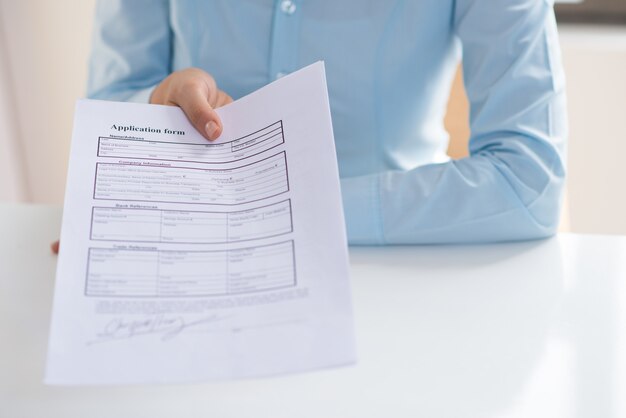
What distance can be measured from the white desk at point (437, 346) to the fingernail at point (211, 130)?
179 mm

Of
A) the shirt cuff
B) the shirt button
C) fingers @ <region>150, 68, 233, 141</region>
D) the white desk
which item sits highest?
the shirt button

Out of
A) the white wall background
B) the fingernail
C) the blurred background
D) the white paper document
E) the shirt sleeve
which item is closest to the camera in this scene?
the white paper document

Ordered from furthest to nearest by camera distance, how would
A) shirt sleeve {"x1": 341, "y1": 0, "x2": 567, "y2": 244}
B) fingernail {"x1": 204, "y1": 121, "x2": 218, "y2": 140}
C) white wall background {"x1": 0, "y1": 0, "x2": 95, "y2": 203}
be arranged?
white wall background {"x1": 0, "y1": 0, "x2": 95, "y2": 203}, shirt sleeve {"x1": 341, "y1": 0, "x2": 567, "y2": 244}, fingernail {"x1": 204, "y1": 121, "x2": 218, "y2": 140}

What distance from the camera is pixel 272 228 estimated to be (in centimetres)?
49

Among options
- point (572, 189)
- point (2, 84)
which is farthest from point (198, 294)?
point (2, 84)

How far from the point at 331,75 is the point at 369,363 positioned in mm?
495

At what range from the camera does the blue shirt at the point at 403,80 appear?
756 millimetres

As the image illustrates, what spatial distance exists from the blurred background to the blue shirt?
13.7 inches

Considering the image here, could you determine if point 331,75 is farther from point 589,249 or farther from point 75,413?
point 75,413

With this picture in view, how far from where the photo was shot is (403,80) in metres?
0.93

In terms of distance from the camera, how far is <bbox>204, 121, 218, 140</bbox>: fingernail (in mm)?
577
